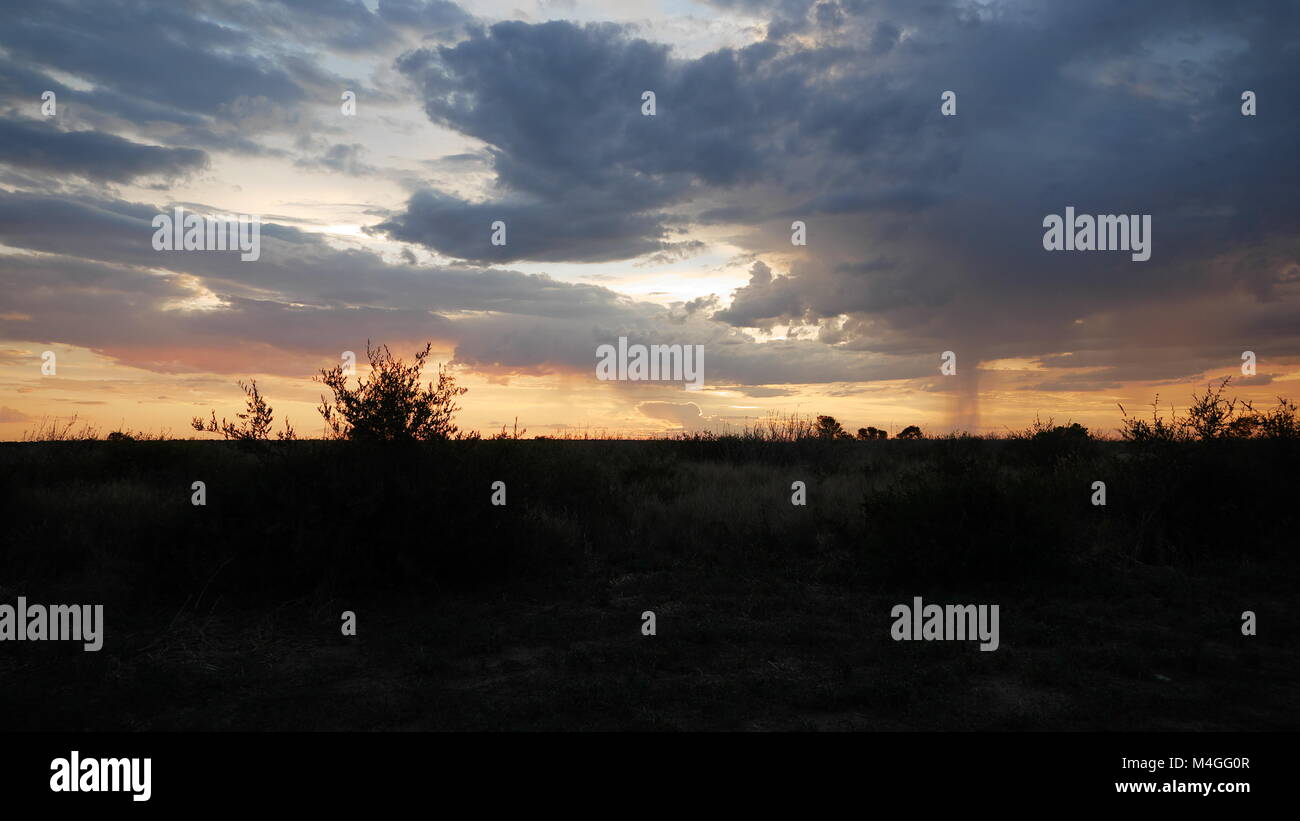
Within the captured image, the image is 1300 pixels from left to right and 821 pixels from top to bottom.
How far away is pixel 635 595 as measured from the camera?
9.12 metres

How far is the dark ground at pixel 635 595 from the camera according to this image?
18.8 feet

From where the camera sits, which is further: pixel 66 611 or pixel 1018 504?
pixel 1018 504

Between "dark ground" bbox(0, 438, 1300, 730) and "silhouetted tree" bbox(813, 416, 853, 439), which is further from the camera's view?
"silhouetted tree" bbox(813, 416, 853, 439)

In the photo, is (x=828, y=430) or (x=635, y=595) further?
(x=828, y=430)

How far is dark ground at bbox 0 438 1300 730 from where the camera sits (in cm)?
574

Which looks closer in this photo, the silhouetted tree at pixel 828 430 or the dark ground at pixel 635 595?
the dark ground at pixel 635 595

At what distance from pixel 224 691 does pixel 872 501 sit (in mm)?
7734

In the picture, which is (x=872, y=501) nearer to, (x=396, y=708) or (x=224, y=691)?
(x=396, y=708)

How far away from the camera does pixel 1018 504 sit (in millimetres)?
9641

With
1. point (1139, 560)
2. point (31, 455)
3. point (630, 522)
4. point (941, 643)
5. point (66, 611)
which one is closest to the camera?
point (941, 643)
